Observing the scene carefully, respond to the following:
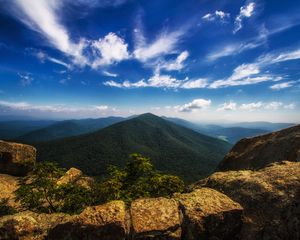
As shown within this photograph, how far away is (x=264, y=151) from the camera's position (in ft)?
92.5

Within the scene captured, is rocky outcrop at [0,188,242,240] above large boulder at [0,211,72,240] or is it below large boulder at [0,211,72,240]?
above

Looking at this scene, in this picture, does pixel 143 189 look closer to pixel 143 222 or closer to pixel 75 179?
pixel 143 222

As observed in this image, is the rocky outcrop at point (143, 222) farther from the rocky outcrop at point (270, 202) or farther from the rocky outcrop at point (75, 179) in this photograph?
the rocky outcrop at point (75, 179)

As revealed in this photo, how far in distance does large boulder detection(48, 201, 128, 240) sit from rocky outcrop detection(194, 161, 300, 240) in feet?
24.1

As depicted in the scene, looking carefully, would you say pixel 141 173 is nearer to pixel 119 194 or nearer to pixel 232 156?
pixel 119 194

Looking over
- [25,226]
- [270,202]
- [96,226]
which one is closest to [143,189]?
[96,226]

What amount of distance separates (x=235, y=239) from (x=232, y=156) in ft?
72.5

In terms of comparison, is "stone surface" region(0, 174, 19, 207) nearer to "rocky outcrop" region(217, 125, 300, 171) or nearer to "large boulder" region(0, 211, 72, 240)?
"large boulder" region(0, 211, 72, 240)

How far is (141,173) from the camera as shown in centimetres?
2445

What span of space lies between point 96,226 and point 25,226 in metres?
5.10

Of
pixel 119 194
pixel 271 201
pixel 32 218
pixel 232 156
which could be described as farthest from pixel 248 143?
pixel 32 218

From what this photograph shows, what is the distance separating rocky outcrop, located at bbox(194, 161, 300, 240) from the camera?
39.1ft

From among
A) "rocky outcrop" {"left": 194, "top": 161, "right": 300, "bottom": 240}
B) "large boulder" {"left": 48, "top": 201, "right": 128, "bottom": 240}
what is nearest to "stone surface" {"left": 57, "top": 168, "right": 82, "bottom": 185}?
"large boulder" {"left": 48, "top": 201, "right": 128, "bottom": 240}

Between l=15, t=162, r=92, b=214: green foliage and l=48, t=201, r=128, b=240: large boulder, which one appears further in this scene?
l=15, t=162, r=92, b=214: green foliage
